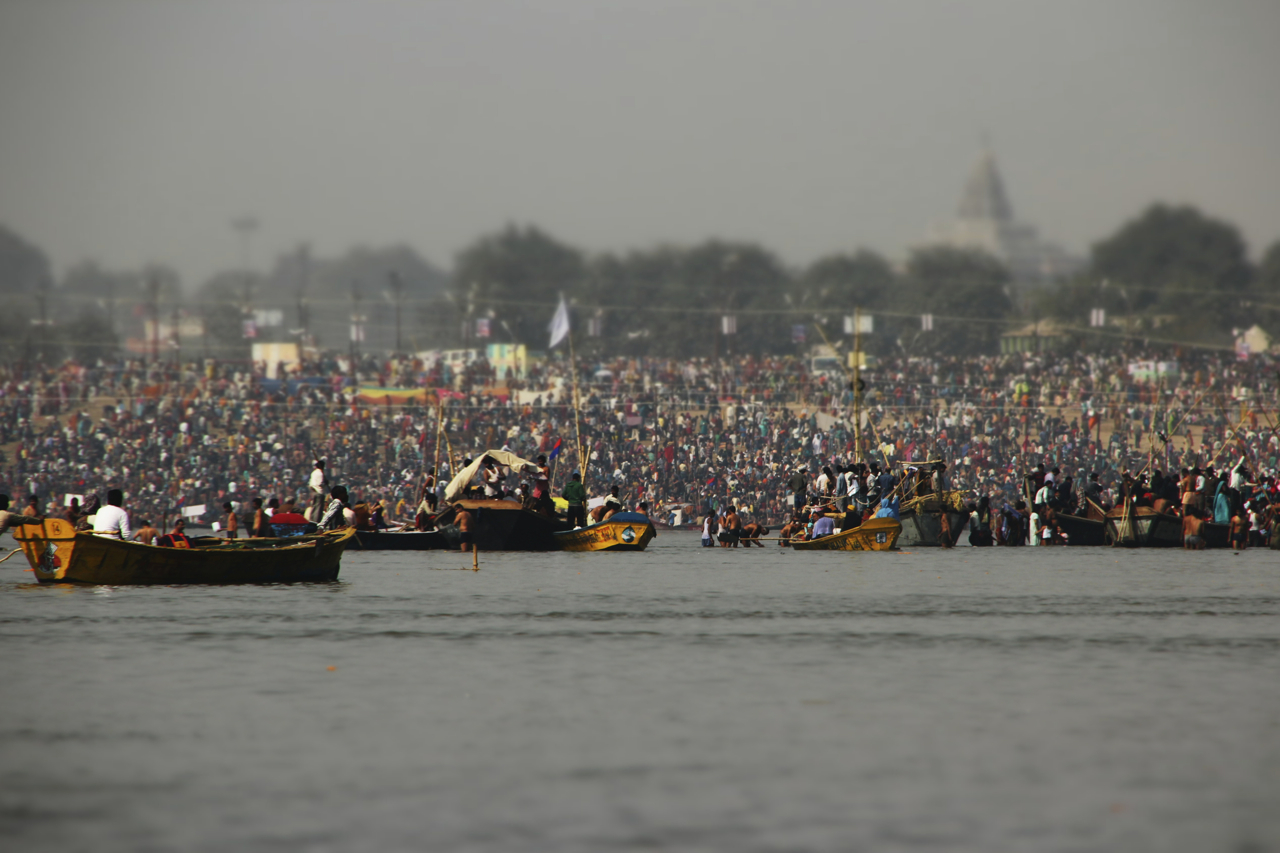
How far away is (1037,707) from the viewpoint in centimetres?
1141

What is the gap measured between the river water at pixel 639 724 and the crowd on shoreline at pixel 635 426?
29.4 meters

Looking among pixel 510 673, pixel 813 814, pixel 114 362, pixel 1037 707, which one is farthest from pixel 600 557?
pixel 114 362

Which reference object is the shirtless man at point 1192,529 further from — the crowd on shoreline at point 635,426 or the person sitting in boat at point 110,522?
the person sitting in boat at point 110,522

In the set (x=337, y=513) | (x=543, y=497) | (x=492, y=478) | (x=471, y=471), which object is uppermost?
(x=471, y=471)

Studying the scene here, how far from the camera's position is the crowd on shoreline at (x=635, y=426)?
5400 cm

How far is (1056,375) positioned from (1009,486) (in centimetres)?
1805

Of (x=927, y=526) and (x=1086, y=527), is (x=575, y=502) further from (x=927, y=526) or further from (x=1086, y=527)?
(x=1086, y=527)

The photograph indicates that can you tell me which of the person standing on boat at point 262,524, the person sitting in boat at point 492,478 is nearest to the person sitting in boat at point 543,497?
the person sitting in boat at point 492,478

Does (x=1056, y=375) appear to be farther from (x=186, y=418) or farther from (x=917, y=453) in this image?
(x=186, y=418)

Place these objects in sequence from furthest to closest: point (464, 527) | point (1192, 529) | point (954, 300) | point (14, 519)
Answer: point (954, 300)
point (1192, 529)
point (464, 527)
point (14, 519)

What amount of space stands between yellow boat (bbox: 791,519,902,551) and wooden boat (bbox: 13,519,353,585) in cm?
1453

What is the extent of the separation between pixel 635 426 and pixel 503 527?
23.7 metres

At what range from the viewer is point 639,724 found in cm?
1068

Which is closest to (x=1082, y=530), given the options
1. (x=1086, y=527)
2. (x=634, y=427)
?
(x=1086, y=527)
